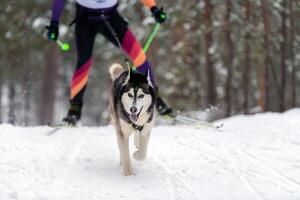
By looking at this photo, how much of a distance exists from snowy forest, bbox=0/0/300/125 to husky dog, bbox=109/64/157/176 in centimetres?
411

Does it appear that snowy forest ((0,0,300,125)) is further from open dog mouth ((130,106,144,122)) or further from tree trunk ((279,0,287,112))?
open dog mouth ((130,106,144,122))

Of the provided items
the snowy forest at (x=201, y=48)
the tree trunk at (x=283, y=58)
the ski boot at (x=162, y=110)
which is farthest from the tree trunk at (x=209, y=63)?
the ski boot at (x=162, y=110)

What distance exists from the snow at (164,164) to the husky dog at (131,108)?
0.34 m

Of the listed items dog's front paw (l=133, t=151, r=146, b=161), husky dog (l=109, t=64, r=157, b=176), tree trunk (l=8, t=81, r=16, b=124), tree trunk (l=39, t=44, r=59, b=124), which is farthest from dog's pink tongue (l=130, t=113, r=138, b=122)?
tree trunk (l=39, t=44, r=59, b=124)

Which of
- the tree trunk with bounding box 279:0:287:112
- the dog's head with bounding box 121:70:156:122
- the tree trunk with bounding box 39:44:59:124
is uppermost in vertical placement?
the dog's head with bounding box 121:70:156:122

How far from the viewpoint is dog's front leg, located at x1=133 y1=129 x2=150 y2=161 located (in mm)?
6070

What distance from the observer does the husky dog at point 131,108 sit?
220 inches

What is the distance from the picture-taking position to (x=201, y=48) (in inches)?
628

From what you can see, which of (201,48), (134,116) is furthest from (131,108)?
(201,48)

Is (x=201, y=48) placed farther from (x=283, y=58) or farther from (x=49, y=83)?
(x=49, y=83)

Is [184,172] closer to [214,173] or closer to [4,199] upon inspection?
[214,173]

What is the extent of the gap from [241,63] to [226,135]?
7.50 metres

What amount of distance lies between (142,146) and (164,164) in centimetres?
33

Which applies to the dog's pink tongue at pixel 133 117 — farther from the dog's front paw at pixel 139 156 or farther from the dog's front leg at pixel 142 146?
the dog's front paw at pixel 139 156
